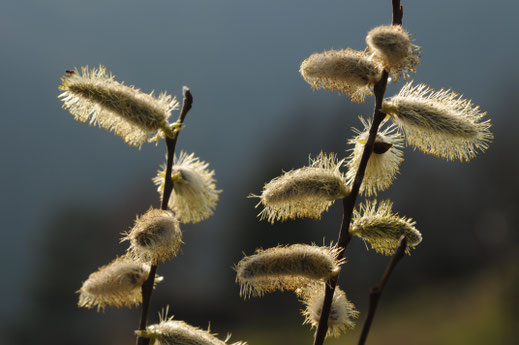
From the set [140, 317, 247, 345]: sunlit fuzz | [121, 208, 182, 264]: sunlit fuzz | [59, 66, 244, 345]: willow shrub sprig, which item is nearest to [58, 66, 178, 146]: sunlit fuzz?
[59, 66, 244, 345]: willow shrub sprig

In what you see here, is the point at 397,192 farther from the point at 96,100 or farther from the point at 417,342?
the point at 96,100

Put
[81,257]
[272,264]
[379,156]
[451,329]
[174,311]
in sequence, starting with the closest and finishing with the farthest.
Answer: [272,264] → [379,156] → [174,311] → [81,257] → [451,329]

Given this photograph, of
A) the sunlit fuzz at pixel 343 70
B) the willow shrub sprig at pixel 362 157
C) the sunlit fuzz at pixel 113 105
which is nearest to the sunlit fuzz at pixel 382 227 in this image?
the willow shrub sprig at pixel 362 157

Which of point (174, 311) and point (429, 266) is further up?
point (429, 266)

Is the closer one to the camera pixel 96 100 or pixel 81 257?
pixel 96 100

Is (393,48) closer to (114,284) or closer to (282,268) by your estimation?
(282,268)

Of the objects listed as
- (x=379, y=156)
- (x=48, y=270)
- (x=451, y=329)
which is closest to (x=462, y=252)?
(x=451, y=329)
